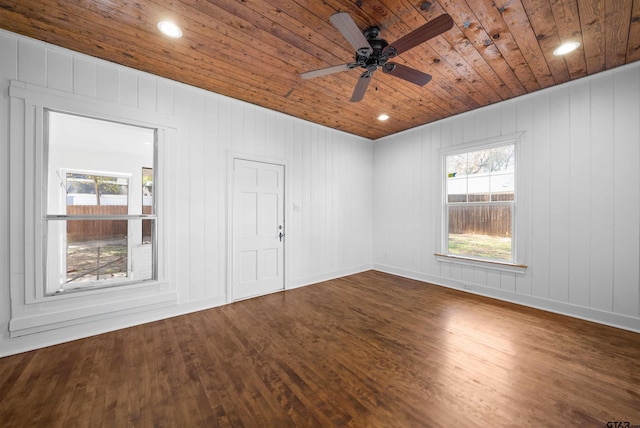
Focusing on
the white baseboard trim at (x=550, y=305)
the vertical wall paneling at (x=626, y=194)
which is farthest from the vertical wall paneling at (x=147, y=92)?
the vertical wall paneling at (x=626, y=194)

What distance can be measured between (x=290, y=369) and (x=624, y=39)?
4.32 m

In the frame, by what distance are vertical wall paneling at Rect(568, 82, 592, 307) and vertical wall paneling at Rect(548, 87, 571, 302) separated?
37mm

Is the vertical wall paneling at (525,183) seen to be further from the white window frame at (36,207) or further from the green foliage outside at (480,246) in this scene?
→ the white window frame at (36,207)

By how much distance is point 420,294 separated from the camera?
394 cm

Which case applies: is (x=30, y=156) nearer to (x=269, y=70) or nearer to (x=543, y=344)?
(x=269, y=70)

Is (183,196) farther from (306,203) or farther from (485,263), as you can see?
(485,263)

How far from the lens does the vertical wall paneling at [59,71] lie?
96.4 inches

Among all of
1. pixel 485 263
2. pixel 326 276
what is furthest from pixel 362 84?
pixel 326 276

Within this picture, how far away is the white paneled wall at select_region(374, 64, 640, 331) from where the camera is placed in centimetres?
282

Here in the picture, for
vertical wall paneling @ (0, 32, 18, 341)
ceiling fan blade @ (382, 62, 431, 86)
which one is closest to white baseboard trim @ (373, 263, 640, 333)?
ceiling fan blade @ (382, 62, 431, 86)

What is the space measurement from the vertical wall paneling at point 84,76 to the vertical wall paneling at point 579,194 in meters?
5.65

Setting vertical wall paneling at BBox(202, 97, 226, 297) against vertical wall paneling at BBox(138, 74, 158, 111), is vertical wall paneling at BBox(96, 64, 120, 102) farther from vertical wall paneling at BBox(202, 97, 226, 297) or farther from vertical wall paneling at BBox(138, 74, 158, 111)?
vertical wall paneling at BBox(202, 97, 226, 297)

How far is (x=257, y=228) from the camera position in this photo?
392 cm

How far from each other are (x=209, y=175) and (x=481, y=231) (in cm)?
426
